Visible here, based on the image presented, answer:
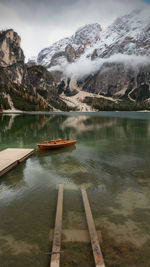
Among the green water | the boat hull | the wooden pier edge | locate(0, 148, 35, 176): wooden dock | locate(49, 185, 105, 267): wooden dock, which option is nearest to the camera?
locate(49, 185, 105, 267): wooden dock

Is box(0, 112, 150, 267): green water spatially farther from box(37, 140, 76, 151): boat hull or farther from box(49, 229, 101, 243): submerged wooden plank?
box(37, 140, 76, 151): boat hull

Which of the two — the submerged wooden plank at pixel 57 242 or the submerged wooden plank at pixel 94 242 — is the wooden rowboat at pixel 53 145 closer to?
the submerged wooden plank at pixel 57 242

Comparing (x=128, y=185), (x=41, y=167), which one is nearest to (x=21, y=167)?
(x=41, y=167)

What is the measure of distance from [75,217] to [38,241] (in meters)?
2.99

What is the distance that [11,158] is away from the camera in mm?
24109

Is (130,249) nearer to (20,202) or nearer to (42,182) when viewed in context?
(20,202)

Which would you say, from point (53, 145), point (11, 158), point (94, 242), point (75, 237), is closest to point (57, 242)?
point (75, 237)

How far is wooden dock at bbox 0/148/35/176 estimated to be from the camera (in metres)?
20.7

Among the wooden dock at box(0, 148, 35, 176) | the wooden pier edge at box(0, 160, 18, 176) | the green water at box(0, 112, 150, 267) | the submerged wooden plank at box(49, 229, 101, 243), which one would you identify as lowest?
the green water at box(0, 112, 150, 267)

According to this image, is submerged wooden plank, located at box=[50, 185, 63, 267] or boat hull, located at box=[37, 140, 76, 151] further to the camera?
boat hull, located at box=[37, 140, 76, 151]

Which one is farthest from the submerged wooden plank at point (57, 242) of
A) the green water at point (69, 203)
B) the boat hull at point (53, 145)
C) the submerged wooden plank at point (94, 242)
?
the boat hull at point (53, 145)

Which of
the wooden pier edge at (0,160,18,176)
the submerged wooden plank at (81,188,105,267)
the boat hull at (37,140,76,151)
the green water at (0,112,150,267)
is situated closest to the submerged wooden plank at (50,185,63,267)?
the green water at (0,112,150,267)

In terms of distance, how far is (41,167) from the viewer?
75.6 ft

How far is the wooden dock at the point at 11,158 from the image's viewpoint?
20695 millimetres
